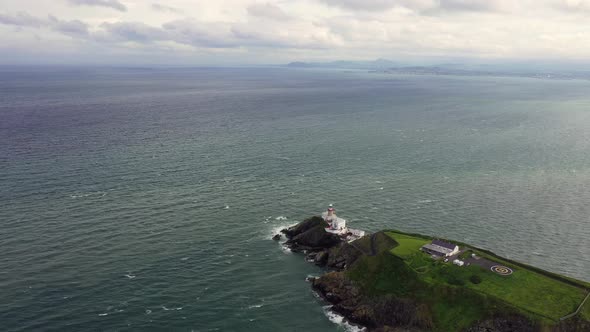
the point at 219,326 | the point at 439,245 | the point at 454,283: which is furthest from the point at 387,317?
the point at 219,326

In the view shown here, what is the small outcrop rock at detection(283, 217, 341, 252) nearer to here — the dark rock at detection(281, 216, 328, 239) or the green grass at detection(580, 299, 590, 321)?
the dark rock at detection(281, 216, 328, 239)

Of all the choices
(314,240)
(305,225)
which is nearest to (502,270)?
(314,240)

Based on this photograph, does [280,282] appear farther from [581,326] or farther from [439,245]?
[581,326]

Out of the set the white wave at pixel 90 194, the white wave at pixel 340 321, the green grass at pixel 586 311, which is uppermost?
the white wave at pixel 90 194

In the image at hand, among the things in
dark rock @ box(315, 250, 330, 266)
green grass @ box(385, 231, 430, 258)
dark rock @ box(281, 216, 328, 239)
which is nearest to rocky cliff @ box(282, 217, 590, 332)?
dark rock @ box(315, 250, 330, 266)

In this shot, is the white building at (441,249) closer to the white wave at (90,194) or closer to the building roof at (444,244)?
the building roof at (444,244)

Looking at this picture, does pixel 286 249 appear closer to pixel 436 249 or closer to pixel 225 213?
pixel 225 213

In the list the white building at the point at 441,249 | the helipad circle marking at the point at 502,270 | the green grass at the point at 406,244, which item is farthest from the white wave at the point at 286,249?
the helipad circle marking at the point at 502,270
